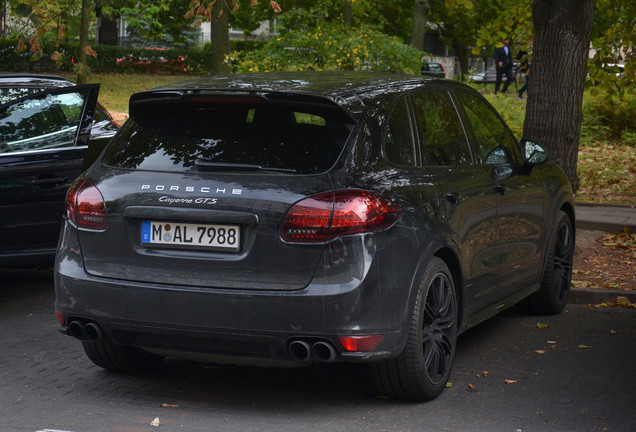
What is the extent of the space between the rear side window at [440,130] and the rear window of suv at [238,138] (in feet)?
2.65

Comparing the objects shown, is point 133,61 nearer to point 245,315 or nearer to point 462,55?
point 462,55

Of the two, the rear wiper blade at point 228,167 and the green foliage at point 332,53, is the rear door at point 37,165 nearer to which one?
the rear wiper blade at point 228,167

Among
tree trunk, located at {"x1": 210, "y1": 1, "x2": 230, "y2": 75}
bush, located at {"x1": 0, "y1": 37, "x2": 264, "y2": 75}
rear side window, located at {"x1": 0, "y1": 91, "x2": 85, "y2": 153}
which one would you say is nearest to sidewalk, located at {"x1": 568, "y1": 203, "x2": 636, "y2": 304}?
rear side window, located at {"x1": 0, "y1": 91, "x2": 85, "y2": 153}

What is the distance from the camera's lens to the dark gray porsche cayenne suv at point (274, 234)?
16.0 feet

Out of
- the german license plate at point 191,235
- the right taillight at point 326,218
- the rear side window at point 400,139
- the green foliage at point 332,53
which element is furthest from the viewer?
the green foliage at point 332,53

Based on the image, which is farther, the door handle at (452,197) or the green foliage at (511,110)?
the green foliage at (511,110)

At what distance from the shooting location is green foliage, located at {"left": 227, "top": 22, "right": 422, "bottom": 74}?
54.2ft

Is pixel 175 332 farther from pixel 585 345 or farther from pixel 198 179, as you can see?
pixel 585 345

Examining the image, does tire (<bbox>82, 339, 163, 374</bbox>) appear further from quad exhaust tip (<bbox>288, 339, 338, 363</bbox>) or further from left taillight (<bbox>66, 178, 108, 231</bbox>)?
quad exhaust tip (<bbox>288, 339, 338, 363</bbox>)

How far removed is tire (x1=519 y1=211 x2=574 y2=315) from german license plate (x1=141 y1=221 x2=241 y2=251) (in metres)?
3.26

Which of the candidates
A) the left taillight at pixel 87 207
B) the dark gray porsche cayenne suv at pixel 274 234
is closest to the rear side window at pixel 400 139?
the dark gray porsche cayenne suv at pixel 274 234

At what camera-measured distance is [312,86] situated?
17.7ft

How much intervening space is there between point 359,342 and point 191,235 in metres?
0.95

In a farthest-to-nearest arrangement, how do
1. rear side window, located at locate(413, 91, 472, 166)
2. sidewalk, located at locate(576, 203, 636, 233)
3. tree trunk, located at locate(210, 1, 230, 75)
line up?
tree trunk, located at locate(210, 1, 230, 75)
sidewalk, located at locate(576, 203, 636, 233)
rear side window, located at locate(413, 91, 472, 166)
